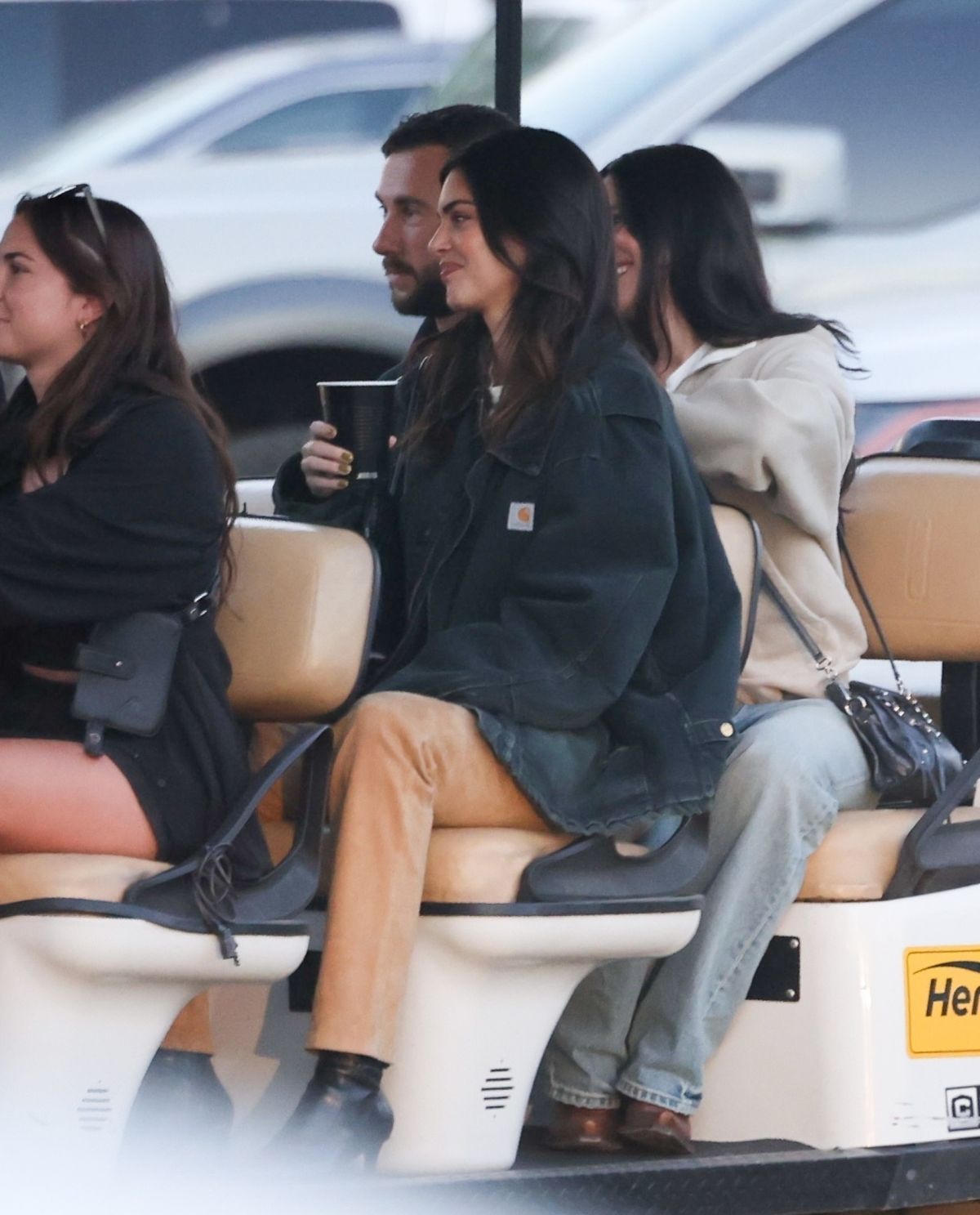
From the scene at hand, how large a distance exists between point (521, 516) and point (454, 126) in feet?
3.13

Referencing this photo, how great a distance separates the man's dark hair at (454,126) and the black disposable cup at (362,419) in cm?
57

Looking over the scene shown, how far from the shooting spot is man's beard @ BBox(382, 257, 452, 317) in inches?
132

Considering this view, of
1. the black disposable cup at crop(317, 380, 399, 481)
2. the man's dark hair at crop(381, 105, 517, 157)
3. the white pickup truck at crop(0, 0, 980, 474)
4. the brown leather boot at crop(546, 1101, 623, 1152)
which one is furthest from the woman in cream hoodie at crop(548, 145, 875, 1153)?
the white pickup truck at crop(0, 0, 980, 474)

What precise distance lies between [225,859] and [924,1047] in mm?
928

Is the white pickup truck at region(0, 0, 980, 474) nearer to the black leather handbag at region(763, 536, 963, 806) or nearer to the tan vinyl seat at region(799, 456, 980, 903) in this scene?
the tan vinyl seat at region(799, 456, 980, 903)

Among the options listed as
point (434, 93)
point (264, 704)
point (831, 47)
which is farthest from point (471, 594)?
point (831, 47)

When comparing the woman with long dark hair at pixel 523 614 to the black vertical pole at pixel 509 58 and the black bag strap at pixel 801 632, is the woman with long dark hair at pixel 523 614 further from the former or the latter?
the black vertical pole at pixel 509 58

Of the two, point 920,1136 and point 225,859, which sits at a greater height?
point 225,859

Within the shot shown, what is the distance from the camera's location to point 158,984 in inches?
91.4

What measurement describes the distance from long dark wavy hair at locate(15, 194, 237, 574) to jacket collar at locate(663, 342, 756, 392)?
2.63ft

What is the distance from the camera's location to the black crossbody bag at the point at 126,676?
7.65 feet

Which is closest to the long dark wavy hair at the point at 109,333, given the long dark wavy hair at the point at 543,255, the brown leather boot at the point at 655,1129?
the long dark wavy hair at the point at 543,255

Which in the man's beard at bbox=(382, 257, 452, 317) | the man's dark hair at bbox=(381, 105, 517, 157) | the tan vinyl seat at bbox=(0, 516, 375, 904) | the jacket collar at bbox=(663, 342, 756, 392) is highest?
the man's dark hair at bbox=(381, 105, 517, 157)

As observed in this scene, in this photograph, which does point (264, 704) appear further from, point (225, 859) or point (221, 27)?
point (221, 27)
